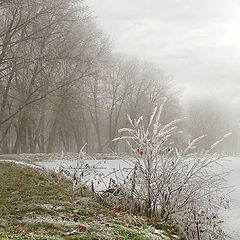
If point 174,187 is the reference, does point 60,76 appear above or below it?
above

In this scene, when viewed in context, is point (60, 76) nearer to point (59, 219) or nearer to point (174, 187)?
point (174, 187)

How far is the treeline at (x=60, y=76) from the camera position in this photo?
47.7ft

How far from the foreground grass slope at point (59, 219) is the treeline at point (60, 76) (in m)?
2.37

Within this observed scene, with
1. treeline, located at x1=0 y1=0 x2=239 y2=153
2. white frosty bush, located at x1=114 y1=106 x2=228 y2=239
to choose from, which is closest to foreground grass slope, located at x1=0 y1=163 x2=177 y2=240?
white frosty bush, located at x1=114 y1=106 x2=228 y2=239

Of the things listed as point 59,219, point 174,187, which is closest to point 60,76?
point 174,187

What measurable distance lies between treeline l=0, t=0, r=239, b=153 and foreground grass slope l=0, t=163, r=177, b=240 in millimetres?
2370

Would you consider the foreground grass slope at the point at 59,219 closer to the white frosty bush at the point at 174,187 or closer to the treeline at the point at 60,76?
the white frosty bush at the point at 174,187

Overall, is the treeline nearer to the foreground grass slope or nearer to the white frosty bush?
the white frosty bush

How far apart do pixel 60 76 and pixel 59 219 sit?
61.3 feet

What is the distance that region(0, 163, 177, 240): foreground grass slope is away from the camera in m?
3.52

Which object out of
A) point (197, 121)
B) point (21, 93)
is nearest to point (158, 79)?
point (197, 121)

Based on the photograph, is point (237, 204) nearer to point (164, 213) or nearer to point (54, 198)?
point (164, 213)

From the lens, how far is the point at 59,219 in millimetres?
4195

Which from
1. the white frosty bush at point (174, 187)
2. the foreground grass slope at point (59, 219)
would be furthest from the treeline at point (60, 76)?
the foreground grass slope at point (59, 219)
